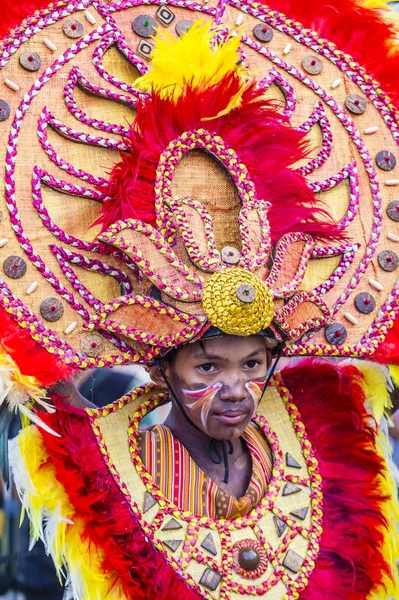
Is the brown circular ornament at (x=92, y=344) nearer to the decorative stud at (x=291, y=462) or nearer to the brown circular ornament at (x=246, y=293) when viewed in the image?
the brown circular ornament at (x=246, y=293)

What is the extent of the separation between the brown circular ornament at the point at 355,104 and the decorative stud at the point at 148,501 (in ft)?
4.47

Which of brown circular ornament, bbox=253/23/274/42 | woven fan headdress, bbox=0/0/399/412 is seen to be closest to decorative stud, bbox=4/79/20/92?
woven fan headdress, bbox=0/0/399/412

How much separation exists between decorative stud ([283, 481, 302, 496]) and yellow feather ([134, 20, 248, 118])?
1.10 m

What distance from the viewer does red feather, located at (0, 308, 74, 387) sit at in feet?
7.73

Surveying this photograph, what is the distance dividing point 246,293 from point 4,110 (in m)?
0.83

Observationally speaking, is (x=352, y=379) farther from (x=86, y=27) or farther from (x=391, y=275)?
(x=86, y=27)

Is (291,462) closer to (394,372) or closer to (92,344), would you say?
(394,372)

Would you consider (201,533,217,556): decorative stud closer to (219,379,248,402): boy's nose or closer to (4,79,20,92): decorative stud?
(219,379,248,402): boy's nose

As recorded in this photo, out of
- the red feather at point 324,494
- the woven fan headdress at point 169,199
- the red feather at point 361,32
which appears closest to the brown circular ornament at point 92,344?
the woven fan headdress at point 169,199

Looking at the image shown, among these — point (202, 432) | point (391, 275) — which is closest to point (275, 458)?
point (202, 432)

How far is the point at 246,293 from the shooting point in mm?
2363

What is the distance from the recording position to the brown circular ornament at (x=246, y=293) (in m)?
2.35

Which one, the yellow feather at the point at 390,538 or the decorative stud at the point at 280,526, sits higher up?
the decorative stud at the point at 280,526

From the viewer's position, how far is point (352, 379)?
9.68ft
